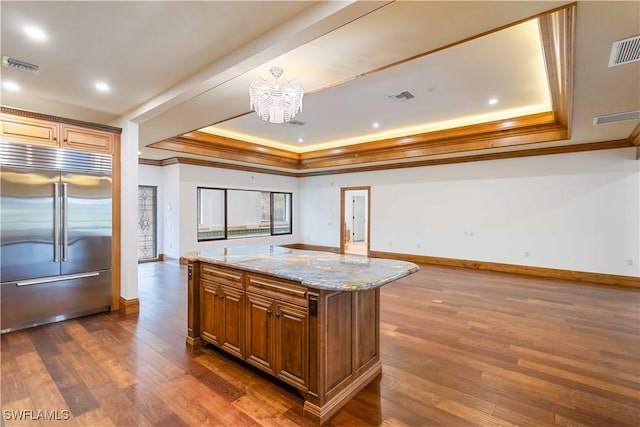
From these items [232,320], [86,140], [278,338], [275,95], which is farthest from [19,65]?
[278,338]

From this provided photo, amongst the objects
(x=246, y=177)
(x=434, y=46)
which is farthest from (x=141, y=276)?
(x=434, y=46)

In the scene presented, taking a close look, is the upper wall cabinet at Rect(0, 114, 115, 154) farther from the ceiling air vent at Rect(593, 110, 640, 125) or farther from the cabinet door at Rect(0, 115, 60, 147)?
the ceiling air vent at Rect(593, 110, 640, 125)

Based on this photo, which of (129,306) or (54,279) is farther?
(129,306)


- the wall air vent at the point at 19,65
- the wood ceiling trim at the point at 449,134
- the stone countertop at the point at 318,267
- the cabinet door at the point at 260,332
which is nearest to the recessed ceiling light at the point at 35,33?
the wall air vent at the point at 19,65

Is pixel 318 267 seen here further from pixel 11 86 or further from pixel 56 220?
pixel 11 86

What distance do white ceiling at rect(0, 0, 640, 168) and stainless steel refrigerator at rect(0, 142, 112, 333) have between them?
82 centimetres

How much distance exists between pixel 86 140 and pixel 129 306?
2262 mm

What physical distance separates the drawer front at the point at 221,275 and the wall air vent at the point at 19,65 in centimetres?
244

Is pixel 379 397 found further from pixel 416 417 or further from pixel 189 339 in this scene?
pixel 189 339

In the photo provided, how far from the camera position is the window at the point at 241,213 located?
8414mm

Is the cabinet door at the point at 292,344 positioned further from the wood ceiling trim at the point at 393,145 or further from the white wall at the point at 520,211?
the white wall at the point at 520,211

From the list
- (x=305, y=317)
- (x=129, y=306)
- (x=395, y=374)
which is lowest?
(x=395, y=374)

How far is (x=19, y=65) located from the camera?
2.87m

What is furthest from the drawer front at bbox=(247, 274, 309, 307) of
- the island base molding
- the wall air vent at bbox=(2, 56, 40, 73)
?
the wall air vent at bbox=(2, 56, 40, 73)
